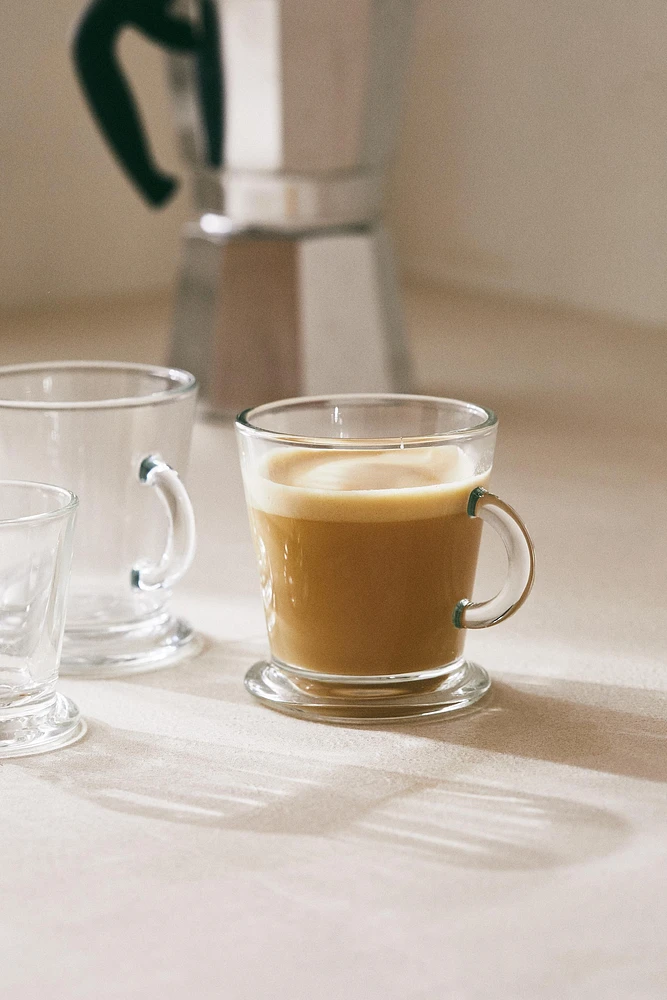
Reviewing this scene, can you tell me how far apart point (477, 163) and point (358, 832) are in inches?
50.7

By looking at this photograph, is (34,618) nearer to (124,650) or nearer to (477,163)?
(124,650)

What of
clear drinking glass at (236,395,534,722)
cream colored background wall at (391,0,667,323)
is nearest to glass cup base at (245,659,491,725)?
clear drinking glass at (236,395,534,722)

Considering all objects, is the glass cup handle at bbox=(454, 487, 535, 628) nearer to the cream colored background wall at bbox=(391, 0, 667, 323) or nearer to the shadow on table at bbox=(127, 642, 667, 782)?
the shadow on table at bbox=(127, 642, 667, 782)

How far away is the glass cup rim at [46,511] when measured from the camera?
1.26 ft

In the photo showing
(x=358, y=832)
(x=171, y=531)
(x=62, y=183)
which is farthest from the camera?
(x=62, y=183)

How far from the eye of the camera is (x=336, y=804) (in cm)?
36

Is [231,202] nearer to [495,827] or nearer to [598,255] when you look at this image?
[598,255]

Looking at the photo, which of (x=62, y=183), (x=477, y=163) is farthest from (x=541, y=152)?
(x=62, y=183)

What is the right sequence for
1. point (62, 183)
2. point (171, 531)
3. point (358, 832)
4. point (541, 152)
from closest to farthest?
point (358, 832) < point (171, 531) < point (541, 152) < point (62, 183)

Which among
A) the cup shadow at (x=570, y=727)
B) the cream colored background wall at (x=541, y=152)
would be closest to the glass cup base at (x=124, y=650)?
the cup shadow at (x=570, y=727)

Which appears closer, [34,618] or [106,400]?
[34,618]

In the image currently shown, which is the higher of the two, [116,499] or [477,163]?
[477,163]

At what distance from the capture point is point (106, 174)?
157 cm

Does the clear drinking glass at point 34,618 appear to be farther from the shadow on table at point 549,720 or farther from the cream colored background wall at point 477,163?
the cream colored background wall at point 477,163
